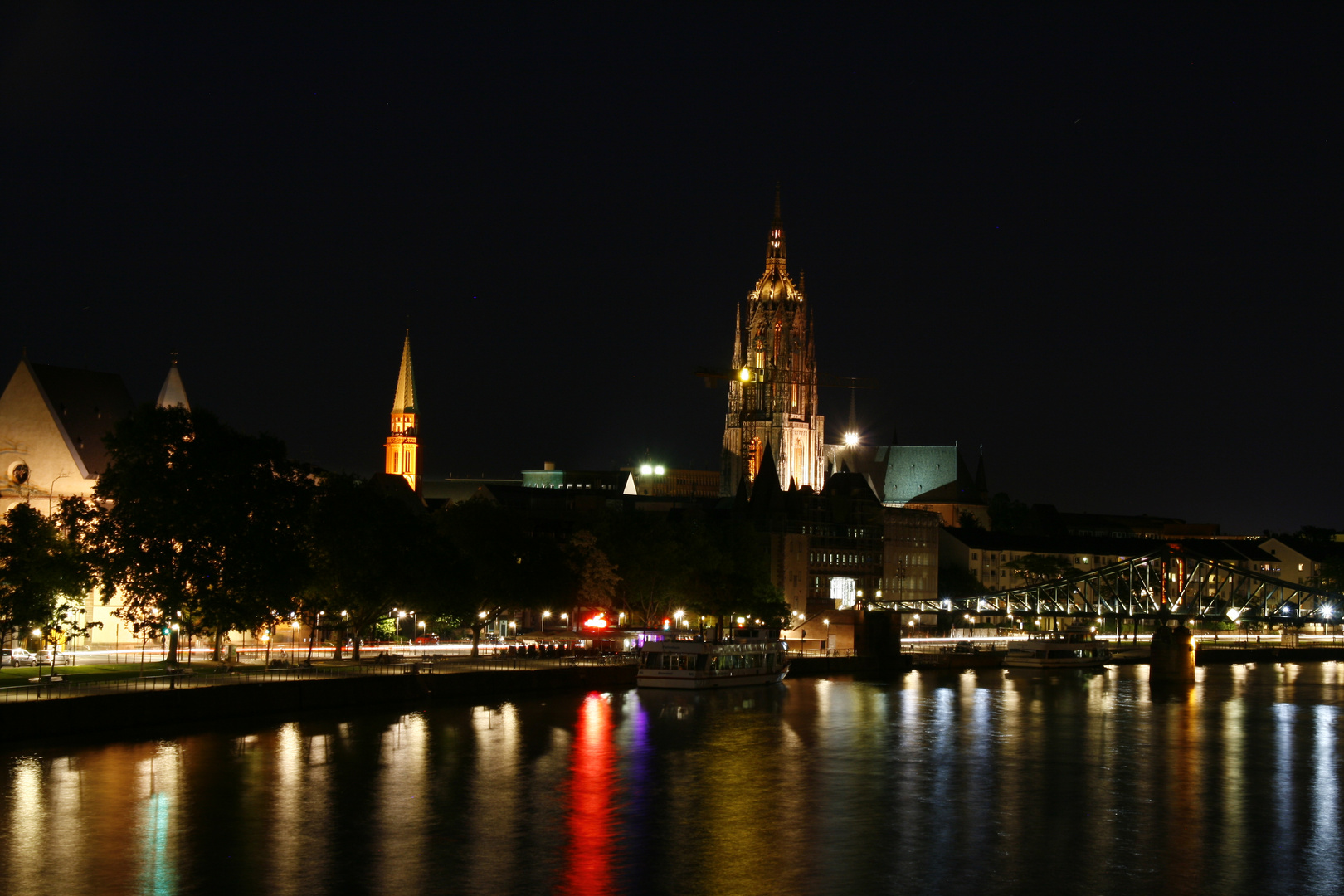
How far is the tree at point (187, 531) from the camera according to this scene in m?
63.2

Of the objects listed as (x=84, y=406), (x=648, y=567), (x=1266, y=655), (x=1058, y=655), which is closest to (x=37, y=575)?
(x=84, y=406)

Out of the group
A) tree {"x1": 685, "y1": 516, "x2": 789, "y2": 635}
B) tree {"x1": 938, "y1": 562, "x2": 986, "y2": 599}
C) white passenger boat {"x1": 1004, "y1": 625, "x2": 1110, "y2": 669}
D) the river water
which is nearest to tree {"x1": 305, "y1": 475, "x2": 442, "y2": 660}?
the river water

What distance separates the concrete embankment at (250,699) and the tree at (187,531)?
4.77m

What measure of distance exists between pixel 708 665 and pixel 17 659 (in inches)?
1347

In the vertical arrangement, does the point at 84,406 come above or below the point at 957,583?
above

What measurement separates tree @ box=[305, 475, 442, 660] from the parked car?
459 inches

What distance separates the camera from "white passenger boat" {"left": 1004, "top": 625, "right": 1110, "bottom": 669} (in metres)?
118

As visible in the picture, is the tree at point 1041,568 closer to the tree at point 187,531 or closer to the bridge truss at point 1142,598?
the bridge truss at point 1142,598

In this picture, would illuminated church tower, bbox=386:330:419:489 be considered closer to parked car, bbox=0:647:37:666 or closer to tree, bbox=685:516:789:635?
tree, bbox=685:516:789:635

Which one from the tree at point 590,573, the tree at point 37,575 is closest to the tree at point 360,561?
the tree at point 37,575

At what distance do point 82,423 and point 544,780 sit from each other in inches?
1828

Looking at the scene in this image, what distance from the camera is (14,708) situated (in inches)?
1908

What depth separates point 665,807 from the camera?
44844 mm

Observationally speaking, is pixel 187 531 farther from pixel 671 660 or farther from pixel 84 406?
pixel 671 660
